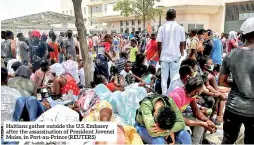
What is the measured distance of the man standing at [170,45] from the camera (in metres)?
4.76

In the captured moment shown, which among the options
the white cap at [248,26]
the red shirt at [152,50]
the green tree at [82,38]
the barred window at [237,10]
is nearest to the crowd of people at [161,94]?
the white cap at [248,26]

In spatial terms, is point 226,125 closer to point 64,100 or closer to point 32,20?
point 64,100

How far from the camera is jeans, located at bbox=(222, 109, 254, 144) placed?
2.54 meters

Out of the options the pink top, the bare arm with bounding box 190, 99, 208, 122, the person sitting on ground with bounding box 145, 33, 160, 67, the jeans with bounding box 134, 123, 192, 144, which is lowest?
the jeans with bounding box 134, 123, 192, 144

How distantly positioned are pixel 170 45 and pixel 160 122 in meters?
2.23

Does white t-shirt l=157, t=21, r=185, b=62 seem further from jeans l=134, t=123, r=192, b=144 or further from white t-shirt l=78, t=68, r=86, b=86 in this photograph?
white t-shirt l=78, t=68, r=86, b=86

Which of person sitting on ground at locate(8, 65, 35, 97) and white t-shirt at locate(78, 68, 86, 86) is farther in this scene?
white t-shirt at locate(78, 68, 86, 86)

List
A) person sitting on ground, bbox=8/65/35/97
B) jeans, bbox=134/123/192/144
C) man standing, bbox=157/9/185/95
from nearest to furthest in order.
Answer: jeans, bbox=134/123/192/144 < person sitting on ground, bbox=8/65/35/97 < man standing, bbox=157/9/185/95

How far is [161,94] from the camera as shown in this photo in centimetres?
401

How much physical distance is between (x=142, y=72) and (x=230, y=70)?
3800 mm

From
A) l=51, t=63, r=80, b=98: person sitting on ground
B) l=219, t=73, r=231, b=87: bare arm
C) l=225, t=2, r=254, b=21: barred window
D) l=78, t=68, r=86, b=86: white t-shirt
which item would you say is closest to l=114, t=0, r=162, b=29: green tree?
l=225, t=2, r=254, b=21: barred window

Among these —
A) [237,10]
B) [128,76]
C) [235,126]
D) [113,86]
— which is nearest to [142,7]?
[237,10]

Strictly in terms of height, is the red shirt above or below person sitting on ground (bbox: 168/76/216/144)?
above

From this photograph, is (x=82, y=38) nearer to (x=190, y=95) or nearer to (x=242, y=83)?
(x=190, y=95)
